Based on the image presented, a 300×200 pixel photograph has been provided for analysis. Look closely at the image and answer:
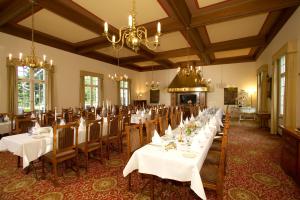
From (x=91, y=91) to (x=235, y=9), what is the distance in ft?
24.8

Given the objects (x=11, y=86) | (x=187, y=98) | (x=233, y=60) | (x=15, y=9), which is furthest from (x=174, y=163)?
(x=187, y=98)

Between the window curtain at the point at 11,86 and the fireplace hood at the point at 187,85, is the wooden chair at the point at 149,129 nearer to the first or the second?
the window curtain at the point at 11,86

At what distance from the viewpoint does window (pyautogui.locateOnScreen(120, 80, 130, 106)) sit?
1159 cm

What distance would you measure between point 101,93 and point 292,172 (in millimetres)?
8632

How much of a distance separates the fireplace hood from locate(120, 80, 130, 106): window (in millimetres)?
3120

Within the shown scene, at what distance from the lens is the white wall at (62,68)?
5.53m

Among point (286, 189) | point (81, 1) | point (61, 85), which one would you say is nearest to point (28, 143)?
point (81, 1)

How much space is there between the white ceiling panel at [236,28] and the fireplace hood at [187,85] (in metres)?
4.08

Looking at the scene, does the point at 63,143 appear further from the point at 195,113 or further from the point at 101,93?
the point at 101,93

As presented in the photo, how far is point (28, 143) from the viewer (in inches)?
103

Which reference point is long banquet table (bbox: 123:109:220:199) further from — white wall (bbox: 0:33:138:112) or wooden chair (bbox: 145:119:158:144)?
white wall (bbox: 0:33:138:112)

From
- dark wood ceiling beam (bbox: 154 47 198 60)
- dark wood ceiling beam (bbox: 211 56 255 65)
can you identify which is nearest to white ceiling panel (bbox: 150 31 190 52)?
dark wood ceiling beam (bbox: 154 47 198 60)

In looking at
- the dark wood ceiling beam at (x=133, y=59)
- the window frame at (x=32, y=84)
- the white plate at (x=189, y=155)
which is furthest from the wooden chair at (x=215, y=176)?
the dark wood ceiling beam at (x=133, y=59)

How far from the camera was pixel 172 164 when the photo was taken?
1.88 meters
